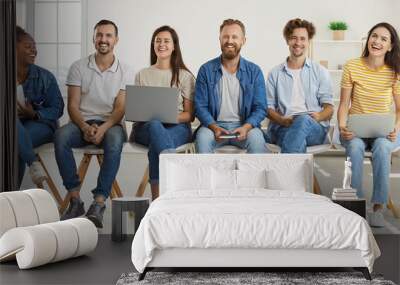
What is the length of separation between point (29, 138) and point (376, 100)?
349 cm

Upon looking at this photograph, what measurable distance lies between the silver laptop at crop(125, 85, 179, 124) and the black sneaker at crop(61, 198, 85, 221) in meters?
0.99

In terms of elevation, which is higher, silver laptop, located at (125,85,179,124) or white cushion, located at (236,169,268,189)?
silver laptop, located at (125,85,179,124)

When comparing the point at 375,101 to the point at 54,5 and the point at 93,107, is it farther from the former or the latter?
the point at 54,5

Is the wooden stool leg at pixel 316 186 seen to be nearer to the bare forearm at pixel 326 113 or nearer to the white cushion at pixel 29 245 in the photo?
the bare forearm at pixel 326 113

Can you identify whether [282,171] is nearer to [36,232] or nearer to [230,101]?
[230,101]

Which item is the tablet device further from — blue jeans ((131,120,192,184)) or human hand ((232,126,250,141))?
blue jeans ((131,120,192,184))

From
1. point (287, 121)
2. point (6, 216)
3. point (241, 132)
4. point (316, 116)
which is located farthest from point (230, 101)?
point (6, 216)

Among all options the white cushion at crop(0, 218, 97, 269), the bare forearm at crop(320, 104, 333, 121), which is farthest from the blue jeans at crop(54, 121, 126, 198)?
the bare forearm at crop(320, 104, 333, 121)

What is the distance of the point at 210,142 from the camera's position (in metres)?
7.69

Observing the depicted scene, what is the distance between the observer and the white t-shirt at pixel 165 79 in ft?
25.5

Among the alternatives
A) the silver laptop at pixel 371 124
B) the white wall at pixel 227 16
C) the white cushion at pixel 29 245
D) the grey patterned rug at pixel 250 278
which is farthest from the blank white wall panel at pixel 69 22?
the grey patterned rug at pixel 250 278

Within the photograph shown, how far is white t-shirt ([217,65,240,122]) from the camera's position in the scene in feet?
25.5

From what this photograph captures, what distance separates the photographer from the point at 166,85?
7781 millimetres

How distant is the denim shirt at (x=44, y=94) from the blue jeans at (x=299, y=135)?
2.14 metres
